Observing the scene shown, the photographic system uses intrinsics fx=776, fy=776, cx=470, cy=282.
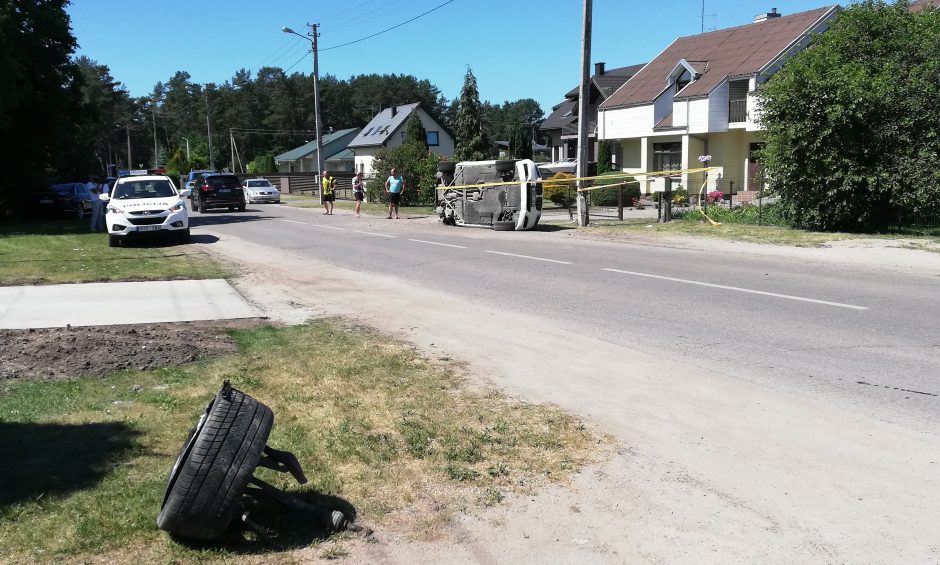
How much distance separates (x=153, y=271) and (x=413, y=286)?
15.6ft

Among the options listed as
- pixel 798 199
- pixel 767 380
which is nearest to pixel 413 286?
pixel 767 380

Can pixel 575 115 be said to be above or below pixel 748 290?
above

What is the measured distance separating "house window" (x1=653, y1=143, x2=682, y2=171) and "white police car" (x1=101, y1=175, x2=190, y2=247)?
27410mm

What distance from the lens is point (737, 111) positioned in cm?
3659

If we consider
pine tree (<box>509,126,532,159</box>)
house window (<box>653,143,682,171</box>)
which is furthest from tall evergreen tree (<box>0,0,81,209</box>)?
pine tree (<box>509,126,532,159</box>)

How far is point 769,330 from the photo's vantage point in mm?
8086

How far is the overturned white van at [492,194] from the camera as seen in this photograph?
2127cm

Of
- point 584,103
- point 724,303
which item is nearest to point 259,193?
point 584,103

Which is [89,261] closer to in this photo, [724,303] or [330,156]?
[724,303]

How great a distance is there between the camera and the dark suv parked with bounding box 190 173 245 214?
35125mm

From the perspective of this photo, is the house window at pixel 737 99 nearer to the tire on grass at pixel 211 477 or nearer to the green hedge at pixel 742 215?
the green hedge at pixel 742 215

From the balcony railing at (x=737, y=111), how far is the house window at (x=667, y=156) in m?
3.75

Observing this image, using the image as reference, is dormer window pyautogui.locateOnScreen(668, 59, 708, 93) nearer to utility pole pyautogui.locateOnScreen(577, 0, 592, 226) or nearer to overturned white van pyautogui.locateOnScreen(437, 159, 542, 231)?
utility pole pyautogui.locateOnScreen(577, 0, 592, 226)

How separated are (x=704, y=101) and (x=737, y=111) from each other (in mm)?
1592
